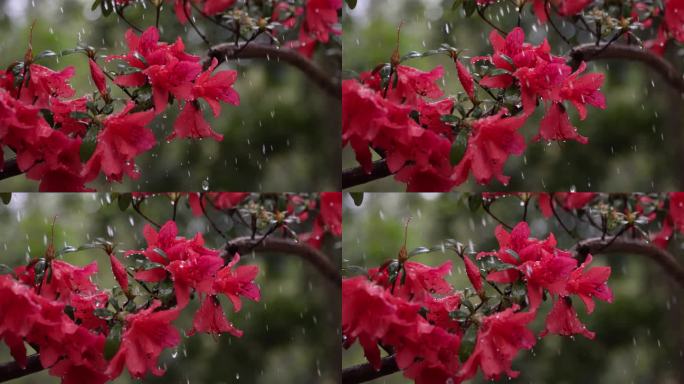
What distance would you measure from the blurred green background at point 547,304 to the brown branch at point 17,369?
2.19ft

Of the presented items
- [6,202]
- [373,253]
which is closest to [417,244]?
[373,253]

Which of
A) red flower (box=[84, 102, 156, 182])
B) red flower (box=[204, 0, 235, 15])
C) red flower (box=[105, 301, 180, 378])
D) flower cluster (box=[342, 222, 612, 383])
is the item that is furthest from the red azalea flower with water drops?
red flower (box=[204, 0, 235, 15])

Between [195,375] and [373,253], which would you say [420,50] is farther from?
[195,375]

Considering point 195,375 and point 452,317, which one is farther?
point 195,375

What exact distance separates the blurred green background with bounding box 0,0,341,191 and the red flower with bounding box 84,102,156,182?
0.38 feet

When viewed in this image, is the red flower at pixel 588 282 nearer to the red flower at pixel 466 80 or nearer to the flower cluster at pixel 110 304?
the red flower at pixel 466 80

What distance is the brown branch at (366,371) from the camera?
6.20 ft

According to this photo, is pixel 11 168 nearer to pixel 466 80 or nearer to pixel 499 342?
pixel 466 80

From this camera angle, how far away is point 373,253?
6.28ft

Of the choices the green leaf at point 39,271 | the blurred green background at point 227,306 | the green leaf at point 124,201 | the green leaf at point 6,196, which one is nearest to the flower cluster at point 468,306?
the blurred green background at point 227,306

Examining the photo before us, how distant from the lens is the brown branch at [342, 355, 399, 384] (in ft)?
6.20

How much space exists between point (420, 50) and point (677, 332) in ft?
2.96

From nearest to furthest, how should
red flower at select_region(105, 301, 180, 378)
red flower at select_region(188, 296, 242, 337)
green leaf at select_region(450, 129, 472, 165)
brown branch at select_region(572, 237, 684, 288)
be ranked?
red flower at select_region(105, 301, 180, 378) < green leaf at select_region(450, 129, 472, 165) < red flower at select_region(188, 296, 242, 337) < brown branch at select_region(572, 237, 684, 288)

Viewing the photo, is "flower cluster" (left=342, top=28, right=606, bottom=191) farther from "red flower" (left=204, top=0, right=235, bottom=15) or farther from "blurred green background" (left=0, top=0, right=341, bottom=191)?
"red flower" (left=204, top=0, right=235, bottom=15)
